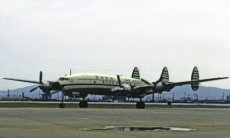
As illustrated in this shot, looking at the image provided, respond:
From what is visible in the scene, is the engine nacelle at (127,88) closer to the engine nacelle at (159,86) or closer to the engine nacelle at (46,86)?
the engine nacelle at (159,86)

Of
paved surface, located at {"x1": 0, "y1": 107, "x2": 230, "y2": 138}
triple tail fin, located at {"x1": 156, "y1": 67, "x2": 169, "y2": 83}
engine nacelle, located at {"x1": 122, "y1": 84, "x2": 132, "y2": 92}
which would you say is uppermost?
triple tail fin, located at {"x1": 156, "y1": 67, "x2": 169, "y2": 83}

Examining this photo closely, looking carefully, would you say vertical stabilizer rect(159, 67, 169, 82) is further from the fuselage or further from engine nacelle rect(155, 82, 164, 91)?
the fuselage

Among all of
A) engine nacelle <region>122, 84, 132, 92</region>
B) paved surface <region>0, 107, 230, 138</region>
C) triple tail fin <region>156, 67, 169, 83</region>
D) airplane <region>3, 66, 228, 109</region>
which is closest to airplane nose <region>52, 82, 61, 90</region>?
airplane <region>3, 66, 228, 109</region>

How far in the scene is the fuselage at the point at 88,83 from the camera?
234ft

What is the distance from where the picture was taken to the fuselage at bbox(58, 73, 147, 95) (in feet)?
234

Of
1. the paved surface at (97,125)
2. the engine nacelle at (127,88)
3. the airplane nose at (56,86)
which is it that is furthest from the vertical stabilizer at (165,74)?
the paved surface at (97,125)

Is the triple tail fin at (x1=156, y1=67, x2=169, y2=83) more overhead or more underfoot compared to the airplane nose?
more overhead

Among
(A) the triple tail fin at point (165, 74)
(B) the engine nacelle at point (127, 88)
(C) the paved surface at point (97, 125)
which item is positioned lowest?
(C) the paved surface at point (97, 125)

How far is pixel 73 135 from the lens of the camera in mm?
19984

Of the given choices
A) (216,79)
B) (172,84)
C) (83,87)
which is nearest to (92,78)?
(83,87)

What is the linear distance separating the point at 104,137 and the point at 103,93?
55.6 meters

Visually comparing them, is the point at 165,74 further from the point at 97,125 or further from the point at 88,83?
the point at 97,125

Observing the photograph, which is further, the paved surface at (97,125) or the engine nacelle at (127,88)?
the engine nacelle at (127,88)

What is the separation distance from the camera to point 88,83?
72.1 m
